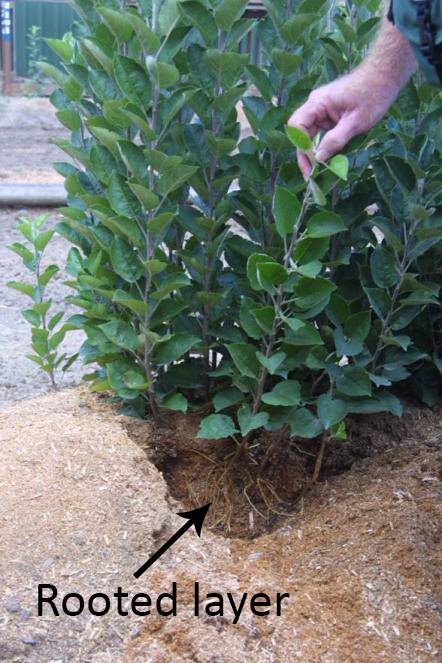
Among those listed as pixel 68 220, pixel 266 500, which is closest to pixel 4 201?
pixel 68 220

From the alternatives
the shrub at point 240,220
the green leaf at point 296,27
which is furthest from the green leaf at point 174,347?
the green leaf at point 296,27

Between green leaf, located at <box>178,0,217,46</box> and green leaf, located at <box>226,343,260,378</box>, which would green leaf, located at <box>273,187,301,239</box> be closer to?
green leaf, located at <box>226,343,260,378</box>

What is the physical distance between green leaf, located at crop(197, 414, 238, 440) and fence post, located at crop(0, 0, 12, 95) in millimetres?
12337

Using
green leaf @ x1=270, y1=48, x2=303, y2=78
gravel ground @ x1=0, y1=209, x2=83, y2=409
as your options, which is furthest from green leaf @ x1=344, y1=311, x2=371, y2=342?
gravel ground @ x1=0, y1=209, x2=83, y2=409

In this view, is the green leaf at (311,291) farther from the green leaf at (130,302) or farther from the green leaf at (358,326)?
the green leaf at (130,302)

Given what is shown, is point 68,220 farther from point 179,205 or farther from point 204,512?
point 204,512

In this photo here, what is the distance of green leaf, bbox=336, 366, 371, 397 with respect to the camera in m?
2.89

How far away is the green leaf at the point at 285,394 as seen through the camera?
280 cm

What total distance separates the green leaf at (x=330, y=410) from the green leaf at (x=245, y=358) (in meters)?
0.23

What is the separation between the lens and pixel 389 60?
2375 millimetres

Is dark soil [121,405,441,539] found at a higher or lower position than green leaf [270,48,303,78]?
lower

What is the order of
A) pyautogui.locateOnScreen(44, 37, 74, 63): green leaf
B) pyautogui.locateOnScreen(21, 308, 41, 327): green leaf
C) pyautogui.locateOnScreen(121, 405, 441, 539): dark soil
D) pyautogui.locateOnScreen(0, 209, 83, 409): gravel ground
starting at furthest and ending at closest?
pyautogui.locateOnScreen(0, 209, 83, 409): gravel ground
pyautogui.locateOnScreen(21, 308, 41, 327): green leaf
pyautogui.locateOnScreen(44, 37, 74, 63): green leaf
pyautogui.locateOnScreen(121, 405, 441, 539): dark soil

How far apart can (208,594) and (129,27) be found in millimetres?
1708

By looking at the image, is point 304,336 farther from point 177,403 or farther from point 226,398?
point 177,403
